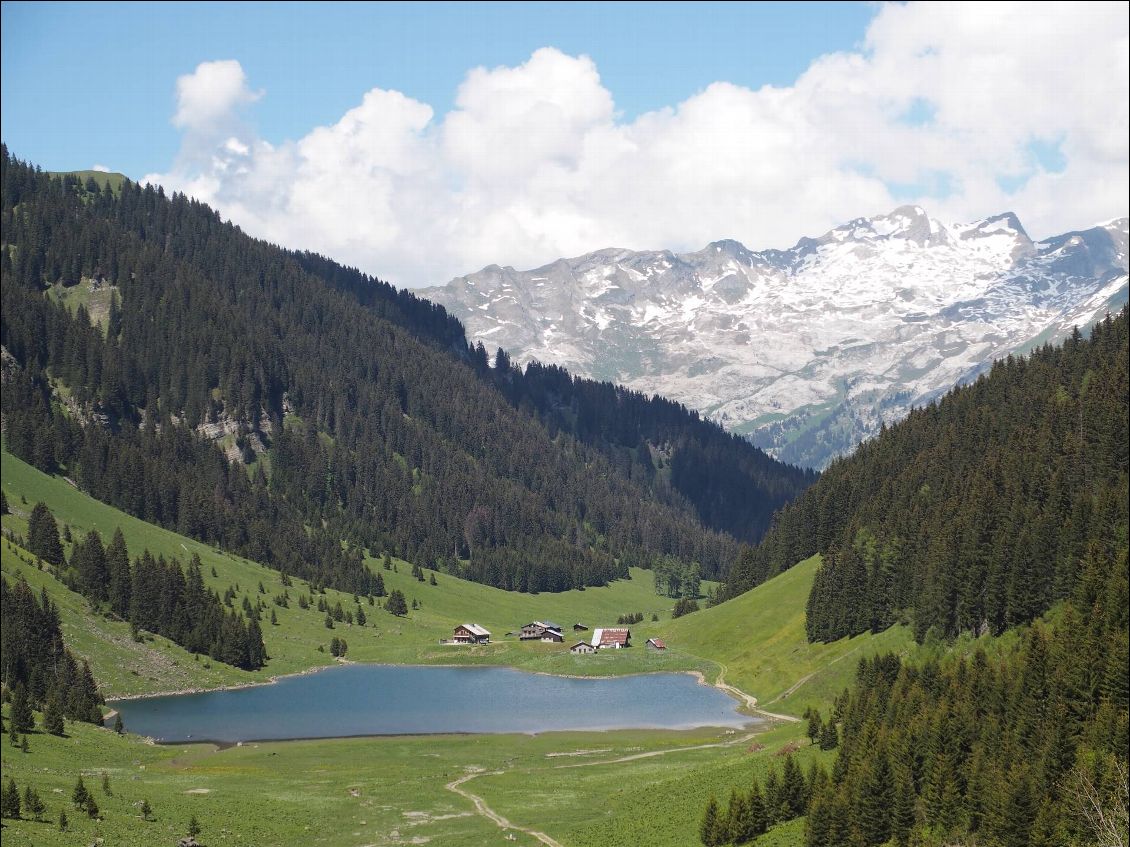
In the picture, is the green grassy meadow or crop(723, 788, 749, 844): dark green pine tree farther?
the green grassy meadow

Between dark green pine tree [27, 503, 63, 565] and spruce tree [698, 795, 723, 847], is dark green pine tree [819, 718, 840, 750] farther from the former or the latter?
dark green pine tree [27, 503, 63, 565]

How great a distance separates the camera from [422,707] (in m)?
154

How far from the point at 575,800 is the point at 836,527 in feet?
355

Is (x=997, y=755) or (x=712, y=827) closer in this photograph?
(x=997, y=755)

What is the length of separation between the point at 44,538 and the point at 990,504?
13093 cm

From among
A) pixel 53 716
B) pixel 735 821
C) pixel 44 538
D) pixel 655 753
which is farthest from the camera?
pixel 44 538

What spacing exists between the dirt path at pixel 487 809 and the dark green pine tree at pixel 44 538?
292 ft

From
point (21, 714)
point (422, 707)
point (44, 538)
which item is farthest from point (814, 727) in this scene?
point (44, 538)

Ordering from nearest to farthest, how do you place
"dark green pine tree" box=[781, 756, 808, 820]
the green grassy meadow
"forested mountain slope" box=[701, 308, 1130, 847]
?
"forested mountain slope" box=[701, 308, 1130, 847] < "dark green pine tree" box=[781, 756, 808, 820] < the green grassy meadow

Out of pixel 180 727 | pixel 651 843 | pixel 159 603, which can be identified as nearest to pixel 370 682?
pixel 159 603

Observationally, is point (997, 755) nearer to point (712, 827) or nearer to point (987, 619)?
point (712, 827)

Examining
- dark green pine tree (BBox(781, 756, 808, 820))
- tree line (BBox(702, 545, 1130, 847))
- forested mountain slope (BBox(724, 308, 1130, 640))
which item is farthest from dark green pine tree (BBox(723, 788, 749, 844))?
forested mountain slope (BBox(724, 308, 1130, 640))

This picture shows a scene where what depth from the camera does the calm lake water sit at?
135m

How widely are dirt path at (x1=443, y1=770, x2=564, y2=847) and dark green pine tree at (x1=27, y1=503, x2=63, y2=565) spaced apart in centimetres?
8895
